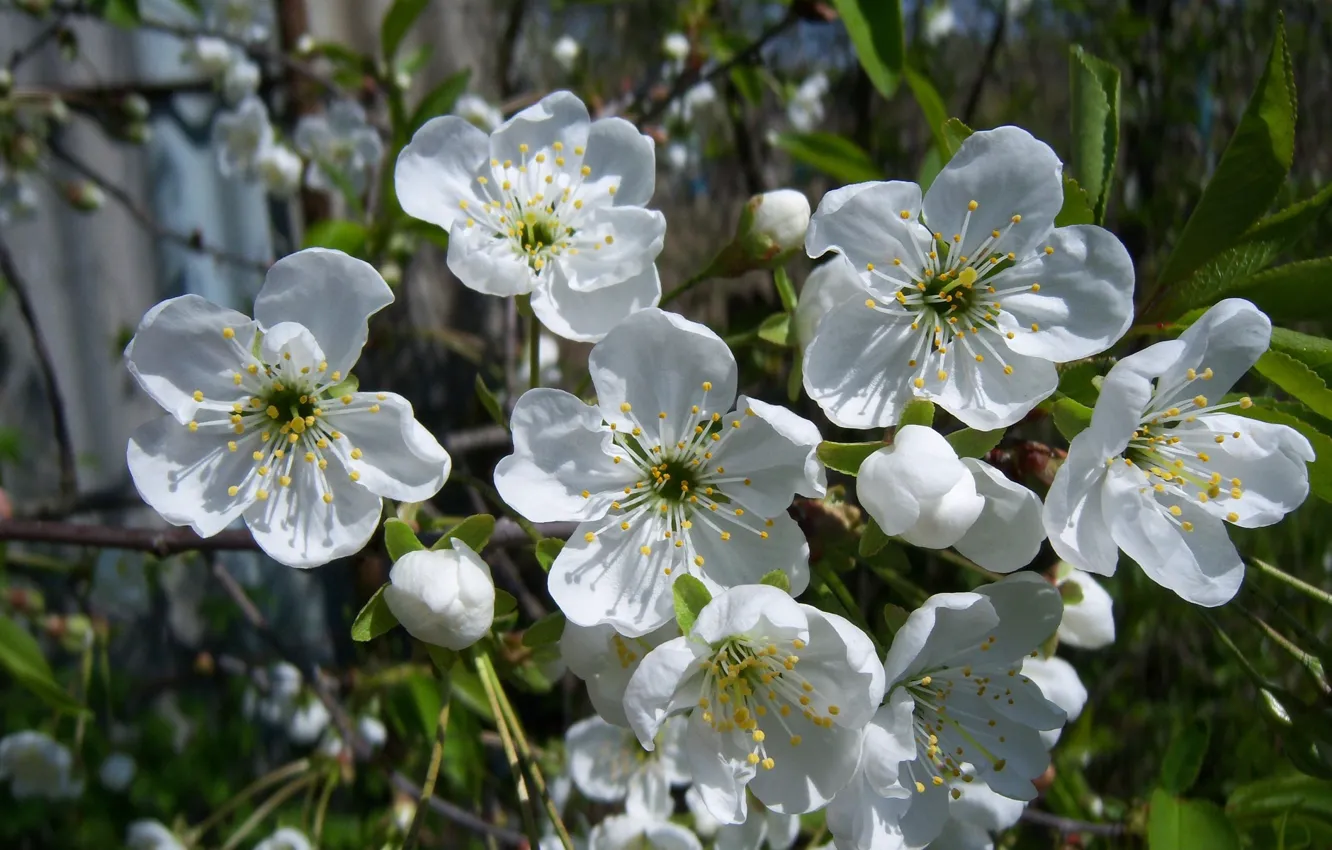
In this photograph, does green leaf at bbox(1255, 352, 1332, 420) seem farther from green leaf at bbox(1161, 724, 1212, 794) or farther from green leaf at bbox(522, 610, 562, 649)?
green leaf at bbox(522, 610, 562, 649)

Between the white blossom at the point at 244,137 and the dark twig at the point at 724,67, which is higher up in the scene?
the dark twig at the point at 724,67

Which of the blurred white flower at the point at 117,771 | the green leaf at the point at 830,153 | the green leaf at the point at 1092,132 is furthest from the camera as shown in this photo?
the blurred white flower at the point at 117,771

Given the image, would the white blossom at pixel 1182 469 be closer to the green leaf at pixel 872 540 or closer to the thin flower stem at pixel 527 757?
the green leaf at pixel 872 540

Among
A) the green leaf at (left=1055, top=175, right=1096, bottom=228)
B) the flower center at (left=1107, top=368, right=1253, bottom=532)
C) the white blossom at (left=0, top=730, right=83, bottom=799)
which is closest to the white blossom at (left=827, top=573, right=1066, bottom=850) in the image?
the flower center at (left=1107, top=368, right=1253, bottom=532)

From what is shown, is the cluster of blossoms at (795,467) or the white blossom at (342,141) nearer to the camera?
the cluster of blossoms at (795,467)

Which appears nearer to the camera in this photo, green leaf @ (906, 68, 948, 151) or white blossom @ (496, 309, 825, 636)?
white blossom @ (496, 309, 825, 636)

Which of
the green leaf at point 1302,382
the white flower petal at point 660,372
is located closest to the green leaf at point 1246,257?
the green leaf at point 1302,382

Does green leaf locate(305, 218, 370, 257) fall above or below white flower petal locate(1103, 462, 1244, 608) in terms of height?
below
